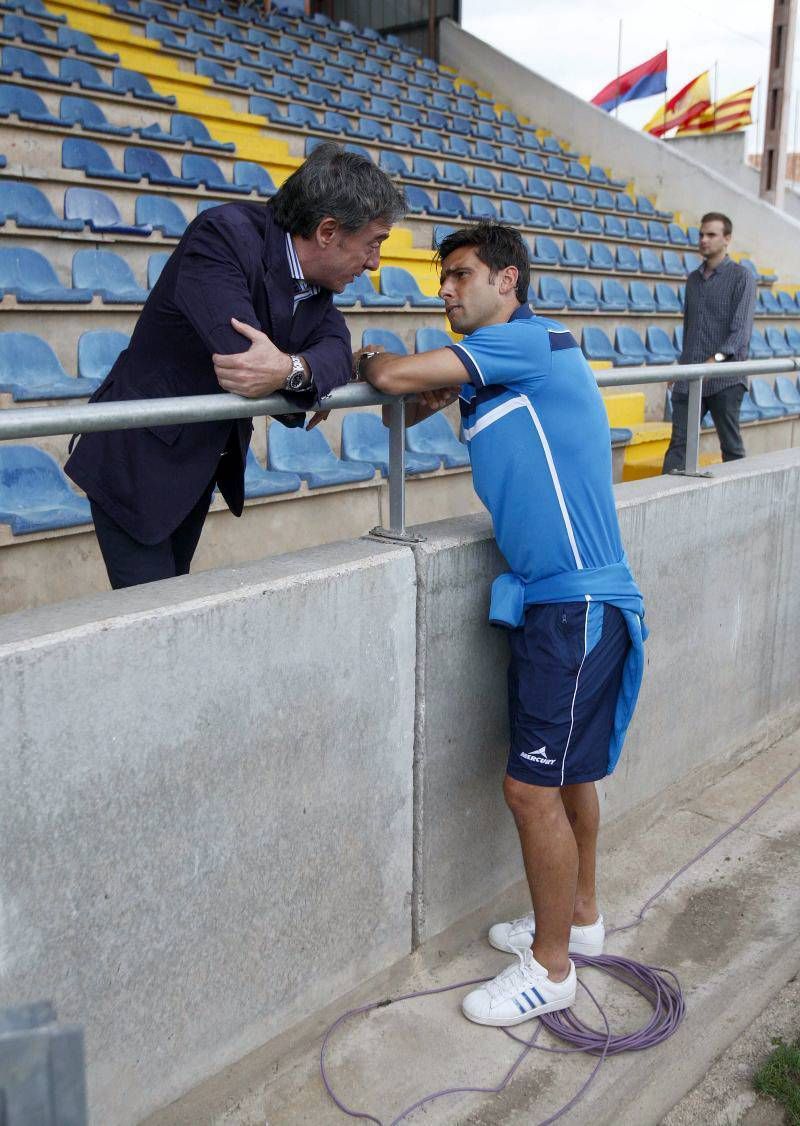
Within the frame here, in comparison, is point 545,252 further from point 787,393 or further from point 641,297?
point 787,393

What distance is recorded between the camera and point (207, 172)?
24.6 feet

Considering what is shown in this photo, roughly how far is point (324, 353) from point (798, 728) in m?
2.95

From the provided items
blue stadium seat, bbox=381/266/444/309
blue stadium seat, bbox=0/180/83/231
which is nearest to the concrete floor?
blue stadium seat, bbox=0/180/83/231

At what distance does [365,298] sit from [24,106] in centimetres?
272

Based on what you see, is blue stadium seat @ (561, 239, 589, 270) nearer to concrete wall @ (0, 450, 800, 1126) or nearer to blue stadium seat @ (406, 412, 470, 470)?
blue stadium seat @ (406, 412, 470, 470)

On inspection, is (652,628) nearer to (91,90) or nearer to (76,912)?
(76,912)

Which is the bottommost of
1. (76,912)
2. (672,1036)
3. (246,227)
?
(672,1036)

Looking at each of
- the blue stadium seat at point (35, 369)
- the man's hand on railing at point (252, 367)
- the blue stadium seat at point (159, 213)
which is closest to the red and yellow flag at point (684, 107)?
the blue stadium seat at point (159, 213)

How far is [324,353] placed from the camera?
6.93 feet

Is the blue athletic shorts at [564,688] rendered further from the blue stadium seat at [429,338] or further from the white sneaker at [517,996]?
the blue stadium seat at [429,338]

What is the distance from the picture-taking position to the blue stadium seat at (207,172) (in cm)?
703

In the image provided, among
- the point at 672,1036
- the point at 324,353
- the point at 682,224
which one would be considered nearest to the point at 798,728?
the point at 672,1036

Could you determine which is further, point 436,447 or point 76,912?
point 436,447

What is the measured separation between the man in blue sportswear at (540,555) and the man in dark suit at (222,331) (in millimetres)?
206
